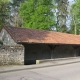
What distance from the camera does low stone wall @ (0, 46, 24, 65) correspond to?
17797 millimetres

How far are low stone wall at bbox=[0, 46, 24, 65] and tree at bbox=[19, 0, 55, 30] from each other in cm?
2023

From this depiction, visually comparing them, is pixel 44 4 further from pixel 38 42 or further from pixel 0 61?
pixel 0 61

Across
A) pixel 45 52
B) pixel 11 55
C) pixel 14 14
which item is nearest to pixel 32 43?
pixel 11 55

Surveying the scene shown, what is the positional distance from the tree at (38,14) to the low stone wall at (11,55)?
2023 cm

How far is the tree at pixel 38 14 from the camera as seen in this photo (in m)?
38.5

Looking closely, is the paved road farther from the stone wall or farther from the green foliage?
the green foliage

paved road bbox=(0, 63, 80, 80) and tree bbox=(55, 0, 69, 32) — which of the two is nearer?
paved road bbox=(0, 63, 80, 80)

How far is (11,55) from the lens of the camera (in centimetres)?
1830

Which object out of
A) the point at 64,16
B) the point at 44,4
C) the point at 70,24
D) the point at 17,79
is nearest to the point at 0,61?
the point at 17,79

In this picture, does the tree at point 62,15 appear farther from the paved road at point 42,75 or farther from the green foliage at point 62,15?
the paved road at point 42,75

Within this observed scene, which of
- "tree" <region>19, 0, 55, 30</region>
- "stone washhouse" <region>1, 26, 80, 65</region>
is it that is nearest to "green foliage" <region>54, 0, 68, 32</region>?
"tree" <region>19, 0, 55, 30</region>

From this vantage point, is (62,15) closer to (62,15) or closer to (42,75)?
(62,15)

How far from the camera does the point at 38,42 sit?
20422 mm

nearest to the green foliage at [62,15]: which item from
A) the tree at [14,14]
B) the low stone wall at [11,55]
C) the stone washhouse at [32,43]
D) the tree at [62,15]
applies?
the tree at [62,15]
